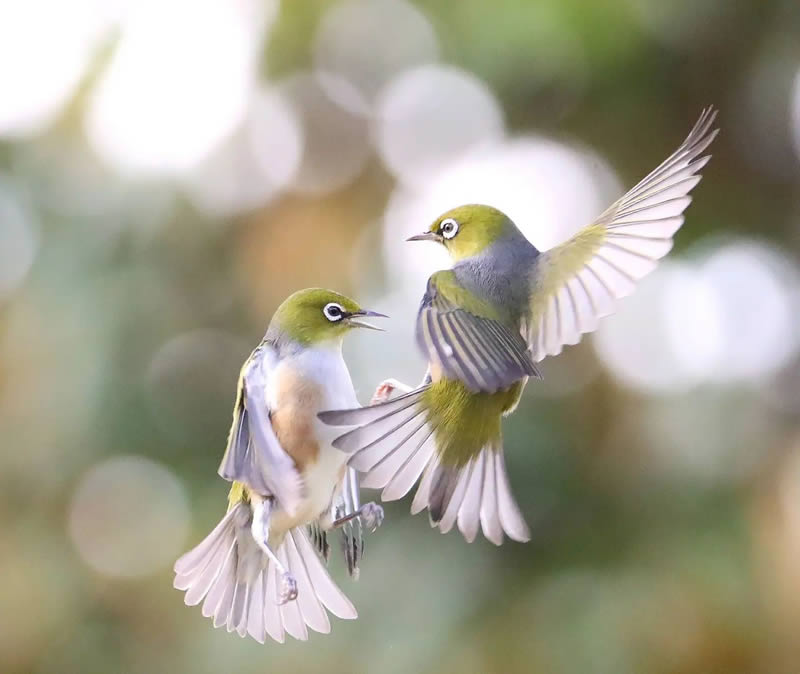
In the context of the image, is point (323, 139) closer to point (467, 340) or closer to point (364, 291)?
point (364, 291)

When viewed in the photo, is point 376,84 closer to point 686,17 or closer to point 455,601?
point 686,17

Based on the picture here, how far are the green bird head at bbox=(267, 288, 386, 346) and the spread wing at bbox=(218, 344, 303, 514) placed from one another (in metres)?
0.07

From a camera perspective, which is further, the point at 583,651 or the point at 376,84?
the point at 376,84

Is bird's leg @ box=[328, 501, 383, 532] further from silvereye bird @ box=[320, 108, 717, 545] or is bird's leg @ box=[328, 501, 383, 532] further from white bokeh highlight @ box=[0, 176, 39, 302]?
white bokeh highlight @ box=[0, 176, 39, 302]

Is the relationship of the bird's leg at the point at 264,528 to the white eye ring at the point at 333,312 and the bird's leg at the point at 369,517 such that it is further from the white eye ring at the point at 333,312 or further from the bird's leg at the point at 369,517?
the white eye ring at the point at 333,312

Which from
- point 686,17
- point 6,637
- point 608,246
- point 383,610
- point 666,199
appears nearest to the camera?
point 666,199

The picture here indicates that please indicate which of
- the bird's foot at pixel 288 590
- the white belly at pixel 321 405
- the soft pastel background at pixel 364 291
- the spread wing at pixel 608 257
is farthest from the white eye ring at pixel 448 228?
the soft pastel background at pixel 364 291

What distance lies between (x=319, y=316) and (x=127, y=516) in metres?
3.49

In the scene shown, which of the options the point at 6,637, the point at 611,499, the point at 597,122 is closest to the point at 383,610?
the point at 611,499

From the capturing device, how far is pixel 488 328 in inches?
43.5

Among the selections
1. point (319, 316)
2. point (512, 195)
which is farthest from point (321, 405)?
point (512, 195)

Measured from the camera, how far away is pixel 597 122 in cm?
393

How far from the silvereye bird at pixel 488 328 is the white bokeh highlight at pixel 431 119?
7.46 feet

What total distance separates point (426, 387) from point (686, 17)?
121 inches
